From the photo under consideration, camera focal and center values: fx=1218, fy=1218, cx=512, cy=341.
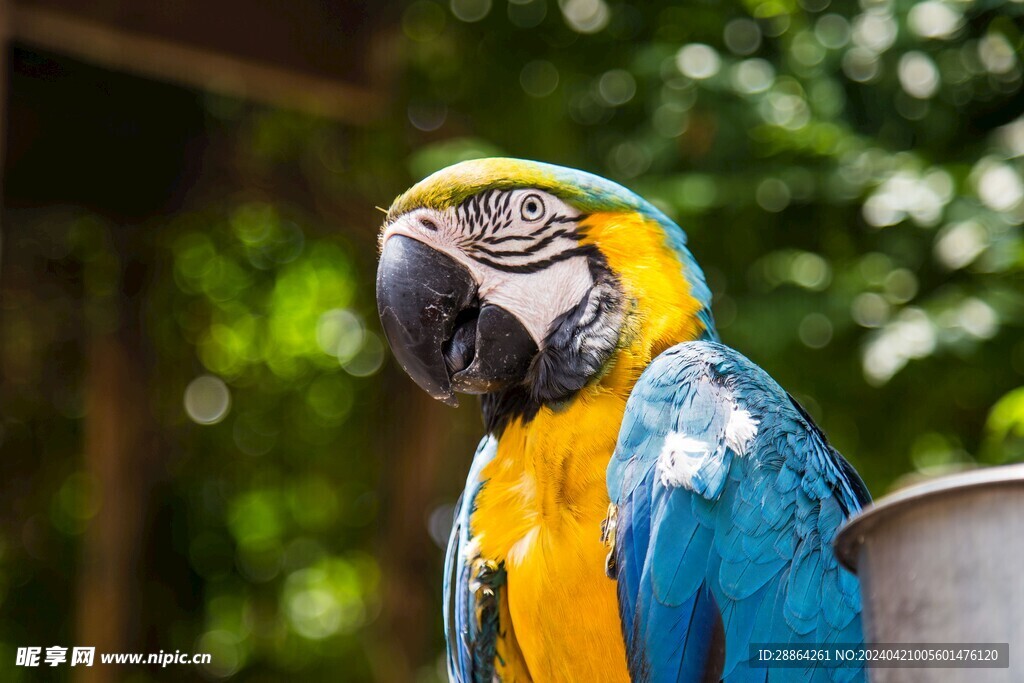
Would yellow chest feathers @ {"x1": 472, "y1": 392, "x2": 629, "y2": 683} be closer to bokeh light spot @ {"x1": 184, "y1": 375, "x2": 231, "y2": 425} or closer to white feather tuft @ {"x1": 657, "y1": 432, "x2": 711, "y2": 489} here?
white feather tuft @ {"x1": 657, "y1": 432, "x2": 711, "y2": 489}

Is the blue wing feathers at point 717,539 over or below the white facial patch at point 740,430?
below

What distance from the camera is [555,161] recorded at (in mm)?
4375

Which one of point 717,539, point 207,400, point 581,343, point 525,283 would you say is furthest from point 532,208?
point 207,400

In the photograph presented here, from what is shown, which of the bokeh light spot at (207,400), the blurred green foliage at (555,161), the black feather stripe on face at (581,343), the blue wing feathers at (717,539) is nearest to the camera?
the blue wing feathers at (717,539)

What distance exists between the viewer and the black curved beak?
227 centimetres

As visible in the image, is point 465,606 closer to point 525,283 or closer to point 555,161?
point 525,283

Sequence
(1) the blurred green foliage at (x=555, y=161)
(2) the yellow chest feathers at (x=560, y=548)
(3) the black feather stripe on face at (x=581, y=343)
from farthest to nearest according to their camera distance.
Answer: (1) the blurred green foliage at (x=555, y=161), (3) the black feather stripe on face at (x=581, y=343), (2) the yellow chest feathers at (x=560, y=548)

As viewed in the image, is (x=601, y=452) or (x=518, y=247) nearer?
(x=601, y=452)

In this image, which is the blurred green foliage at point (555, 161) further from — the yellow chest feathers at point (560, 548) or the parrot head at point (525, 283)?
the yellow chest feathers at point (560, 548)

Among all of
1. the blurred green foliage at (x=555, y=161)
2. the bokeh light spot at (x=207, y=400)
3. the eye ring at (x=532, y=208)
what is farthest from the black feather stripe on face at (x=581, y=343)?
Answer: the bokeh light spot at (x=207, y=400)

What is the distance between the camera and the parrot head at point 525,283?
7.45 ft

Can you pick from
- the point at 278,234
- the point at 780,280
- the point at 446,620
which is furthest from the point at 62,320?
the point at 446,620

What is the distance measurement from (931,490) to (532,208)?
4.51 feet

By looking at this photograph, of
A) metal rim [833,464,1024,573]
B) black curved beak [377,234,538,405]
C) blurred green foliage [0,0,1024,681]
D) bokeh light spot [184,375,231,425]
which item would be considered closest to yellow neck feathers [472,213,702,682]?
black curved beak [377,234,538,405]
